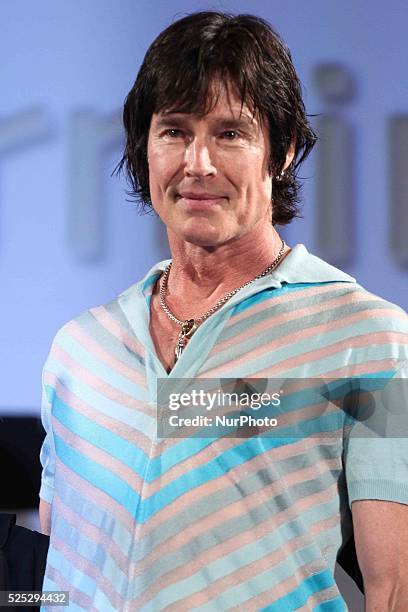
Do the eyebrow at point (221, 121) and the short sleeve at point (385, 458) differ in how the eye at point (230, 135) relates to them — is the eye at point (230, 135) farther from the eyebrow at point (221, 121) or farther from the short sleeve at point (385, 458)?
the short sleeve at point (385, 458)

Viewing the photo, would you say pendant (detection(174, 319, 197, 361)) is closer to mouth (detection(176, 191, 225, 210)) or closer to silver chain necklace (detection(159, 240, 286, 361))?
silver chain necklace (detection(159, 240, 286, 361))

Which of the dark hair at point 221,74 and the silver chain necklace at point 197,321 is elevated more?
the dark hair at point 221,74

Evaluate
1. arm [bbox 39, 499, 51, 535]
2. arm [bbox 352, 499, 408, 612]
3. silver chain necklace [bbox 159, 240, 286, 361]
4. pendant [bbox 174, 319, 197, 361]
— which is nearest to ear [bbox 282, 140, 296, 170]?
silver chain necklace [bbox 159, 240, 286, 361]

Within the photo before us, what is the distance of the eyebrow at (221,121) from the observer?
1.42 meters

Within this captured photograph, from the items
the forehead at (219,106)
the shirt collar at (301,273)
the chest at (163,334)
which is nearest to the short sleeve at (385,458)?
the shirt collar at (301,273)

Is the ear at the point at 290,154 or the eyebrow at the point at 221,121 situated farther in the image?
the ear at the point at 290,154

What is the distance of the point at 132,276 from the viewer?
2.06 metres

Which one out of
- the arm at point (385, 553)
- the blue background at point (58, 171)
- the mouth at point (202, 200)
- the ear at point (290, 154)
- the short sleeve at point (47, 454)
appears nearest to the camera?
the arm at point (385, 553)

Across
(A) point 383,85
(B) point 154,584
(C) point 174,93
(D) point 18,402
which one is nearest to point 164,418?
(B) point 154,584

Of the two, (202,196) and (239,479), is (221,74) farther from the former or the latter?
(239,479)

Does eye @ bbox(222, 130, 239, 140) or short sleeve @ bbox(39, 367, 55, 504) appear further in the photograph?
short sleeve @ bbox(39, 367, 55, 504)

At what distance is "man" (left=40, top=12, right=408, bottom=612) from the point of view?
1.37 metres

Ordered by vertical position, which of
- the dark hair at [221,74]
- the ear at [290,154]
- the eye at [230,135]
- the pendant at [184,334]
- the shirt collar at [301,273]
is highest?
the dark hair at [221,74]

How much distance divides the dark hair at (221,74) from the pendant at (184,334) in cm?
24
